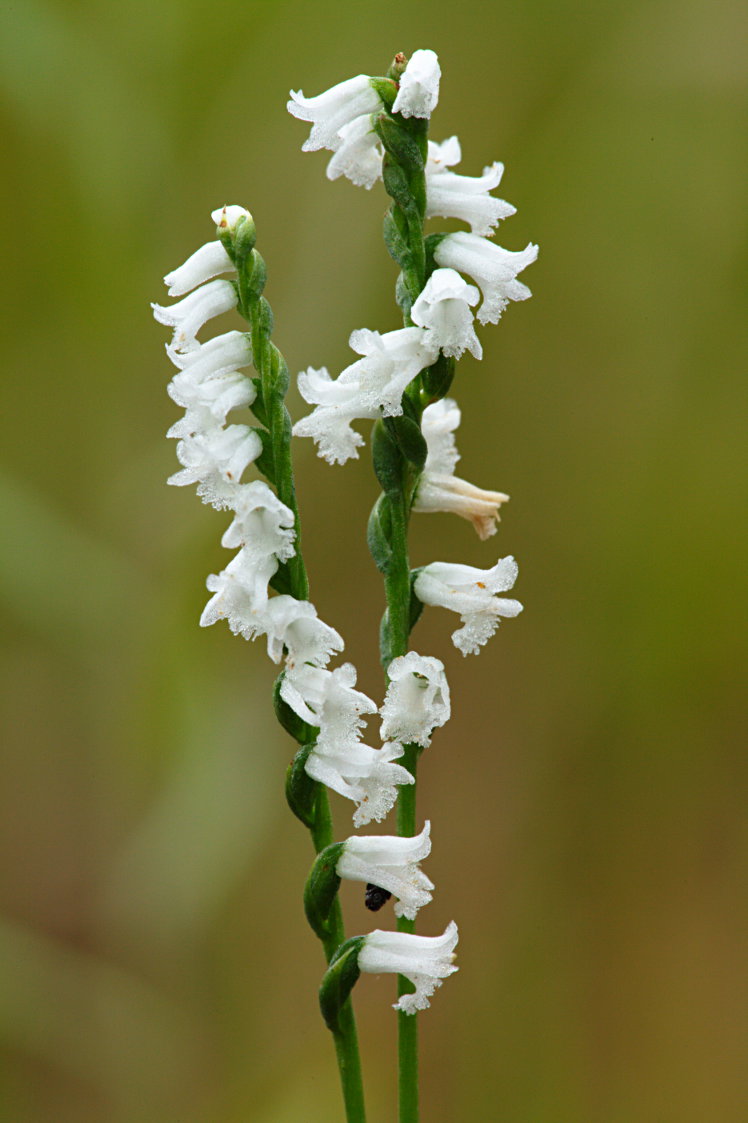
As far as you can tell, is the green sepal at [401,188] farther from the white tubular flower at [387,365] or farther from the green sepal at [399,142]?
the white tubular flower at [387,365]

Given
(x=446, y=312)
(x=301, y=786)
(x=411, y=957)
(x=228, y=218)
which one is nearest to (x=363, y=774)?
(x=301, y=786)

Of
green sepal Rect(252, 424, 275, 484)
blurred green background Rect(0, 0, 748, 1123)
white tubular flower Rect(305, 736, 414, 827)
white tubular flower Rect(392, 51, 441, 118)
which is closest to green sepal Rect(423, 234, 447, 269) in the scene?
white tubular flower Rect(392, 51, 441, 118)

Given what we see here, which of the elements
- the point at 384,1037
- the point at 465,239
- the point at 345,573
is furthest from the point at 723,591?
the point at 465,239

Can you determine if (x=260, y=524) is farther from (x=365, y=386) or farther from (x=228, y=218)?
(x=228, y=218)

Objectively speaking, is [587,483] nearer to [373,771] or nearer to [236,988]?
[236,988]

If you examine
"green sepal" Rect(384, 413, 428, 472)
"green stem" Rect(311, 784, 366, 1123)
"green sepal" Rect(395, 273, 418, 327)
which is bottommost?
"green stem" Rect(311, 784, 366, 1123)

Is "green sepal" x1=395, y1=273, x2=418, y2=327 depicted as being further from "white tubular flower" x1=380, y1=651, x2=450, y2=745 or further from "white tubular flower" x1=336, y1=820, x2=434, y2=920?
"white tubular flower" x1=336, y1=820, x2=434, y2=920

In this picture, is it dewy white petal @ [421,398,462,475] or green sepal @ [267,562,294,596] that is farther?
dewy white petal @ [421,398,462,475]
